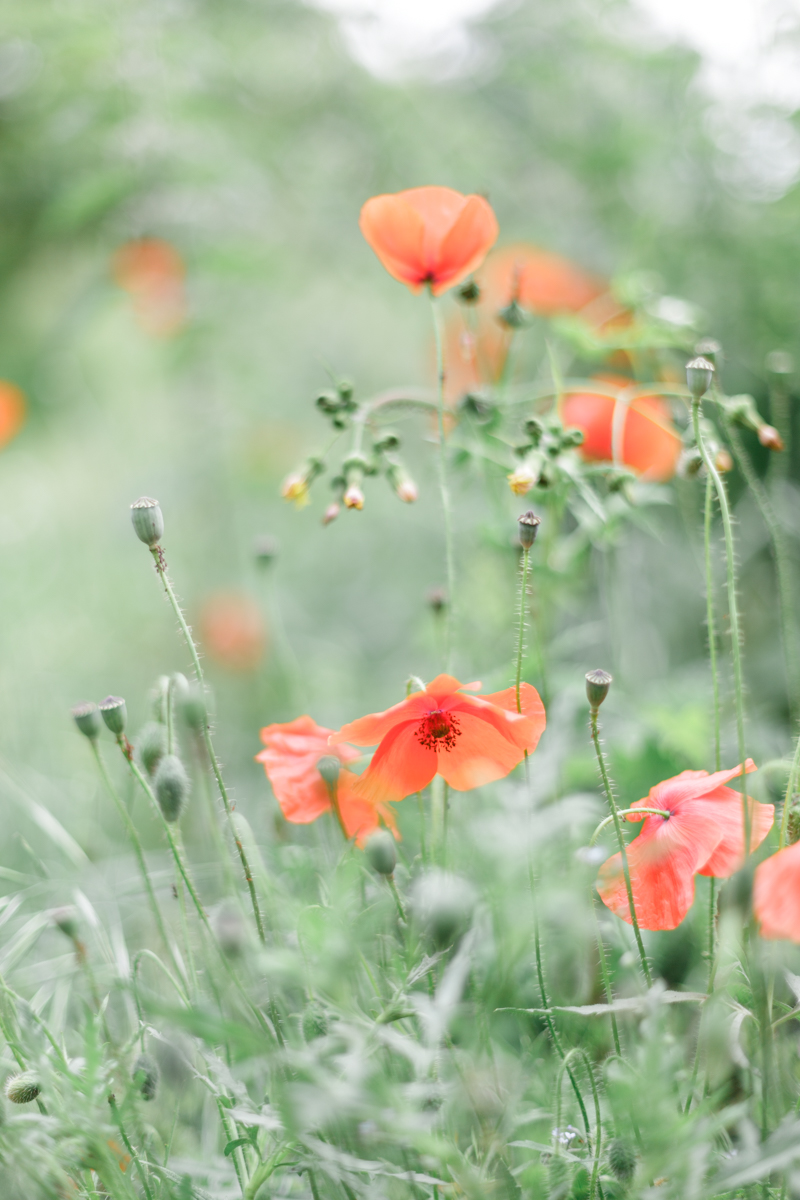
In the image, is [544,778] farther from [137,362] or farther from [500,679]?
[137,362]

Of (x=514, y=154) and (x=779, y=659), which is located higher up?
(x=514, y=154)

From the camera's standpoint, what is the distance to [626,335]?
1.01 m

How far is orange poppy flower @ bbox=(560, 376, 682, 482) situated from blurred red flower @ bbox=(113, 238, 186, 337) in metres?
1.07

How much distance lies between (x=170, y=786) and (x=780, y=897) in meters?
0.35

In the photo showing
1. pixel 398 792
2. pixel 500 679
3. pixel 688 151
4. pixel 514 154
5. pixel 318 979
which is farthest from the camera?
pixel 514 154

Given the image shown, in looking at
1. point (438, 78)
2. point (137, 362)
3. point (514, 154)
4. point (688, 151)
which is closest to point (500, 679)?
point (688, 151)

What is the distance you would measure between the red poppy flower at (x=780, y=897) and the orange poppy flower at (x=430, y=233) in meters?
0.51

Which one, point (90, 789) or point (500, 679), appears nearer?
point (500, 679)

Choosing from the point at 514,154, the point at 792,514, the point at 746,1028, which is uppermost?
the point at 514,154

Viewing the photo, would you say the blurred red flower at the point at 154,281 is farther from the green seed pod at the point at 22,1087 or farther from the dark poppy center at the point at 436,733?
the green seed pod at the point at 22,1087

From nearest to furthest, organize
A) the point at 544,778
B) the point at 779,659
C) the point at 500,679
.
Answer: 1. the point at 544,778
2. the point at 500,679
3. the point at 779,659

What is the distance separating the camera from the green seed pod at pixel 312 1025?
0.55 m

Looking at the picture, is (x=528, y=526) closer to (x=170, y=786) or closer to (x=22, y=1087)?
(x=170, y=786)

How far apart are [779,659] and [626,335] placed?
2.03 ft
